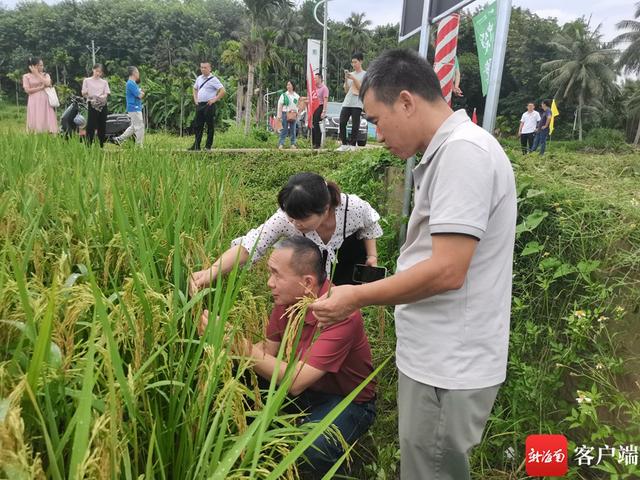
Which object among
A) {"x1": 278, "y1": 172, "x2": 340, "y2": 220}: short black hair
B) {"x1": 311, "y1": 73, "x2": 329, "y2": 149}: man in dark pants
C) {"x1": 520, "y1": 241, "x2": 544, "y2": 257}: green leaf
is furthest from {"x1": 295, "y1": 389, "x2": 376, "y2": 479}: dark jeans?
{"x1": 311, "y1": 73, "x2": 329, "y2": 149}: man in dark pants

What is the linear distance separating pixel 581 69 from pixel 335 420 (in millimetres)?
39448

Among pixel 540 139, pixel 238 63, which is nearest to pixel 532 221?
pixel 540 139

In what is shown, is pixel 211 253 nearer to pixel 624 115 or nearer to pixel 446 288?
pixel 446 288

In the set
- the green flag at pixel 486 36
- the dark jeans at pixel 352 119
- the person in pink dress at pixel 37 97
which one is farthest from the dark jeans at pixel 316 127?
the green flag at pixel 486 36

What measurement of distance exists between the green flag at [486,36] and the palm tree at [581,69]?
34644 millimetres

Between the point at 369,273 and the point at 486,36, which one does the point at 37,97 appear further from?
the point at 369,273

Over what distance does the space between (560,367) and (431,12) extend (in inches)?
69.1

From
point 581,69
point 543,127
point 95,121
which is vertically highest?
point 581,69

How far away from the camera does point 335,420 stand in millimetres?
1806

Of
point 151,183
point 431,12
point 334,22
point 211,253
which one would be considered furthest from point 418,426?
point 334,22

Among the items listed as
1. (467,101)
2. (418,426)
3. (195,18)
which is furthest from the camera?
(195,18)

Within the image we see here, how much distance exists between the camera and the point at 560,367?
1.86 m

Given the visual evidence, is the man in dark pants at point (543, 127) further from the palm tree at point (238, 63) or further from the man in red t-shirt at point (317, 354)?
the palm tree at point (238, 63)

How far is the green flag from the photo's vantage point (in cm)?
247
